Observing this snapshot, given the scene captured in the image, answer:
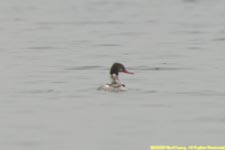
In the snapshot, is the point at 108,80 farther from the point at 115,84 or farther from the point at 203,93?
the point at 203,93

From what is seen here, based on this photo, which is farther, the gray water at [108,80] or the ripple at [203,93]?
the ripple at [203,93]

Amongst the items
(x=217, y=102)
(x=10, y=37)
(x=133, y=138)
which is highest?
(x=10, y=37)

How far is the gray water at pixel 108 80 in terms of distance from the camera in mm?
20234

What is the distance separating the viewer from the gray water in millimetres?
20234

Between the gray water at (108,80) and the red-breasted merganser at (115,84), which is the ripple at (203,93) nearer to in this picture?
the gray water at (108,80)

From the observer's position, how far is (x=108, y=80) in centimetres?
3017

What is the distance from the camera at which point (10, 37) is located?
47.6 metres

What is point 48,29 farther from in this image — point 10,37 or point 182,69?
point 182,69

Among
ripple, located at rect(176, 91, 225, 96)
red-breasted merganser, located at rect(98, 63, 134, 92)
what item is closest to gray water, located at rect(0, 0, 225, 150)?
ripple, located at rect(176, 91, 225, 96)

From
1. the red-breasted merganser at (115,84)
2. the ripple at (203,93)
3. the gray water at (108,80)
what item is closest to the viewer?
the gray water at (108,80)

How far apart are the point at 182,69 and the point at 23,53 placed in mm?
9213

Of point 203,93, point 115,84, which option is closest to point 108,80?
point 115,84

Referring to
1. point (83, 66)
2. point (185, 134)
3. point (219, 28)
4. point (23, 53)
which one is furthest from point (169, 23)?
point (185, 134)

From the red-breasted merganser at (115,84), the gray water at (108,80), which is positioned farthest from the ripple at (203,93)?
the red-breasted merganser at (115,84)
